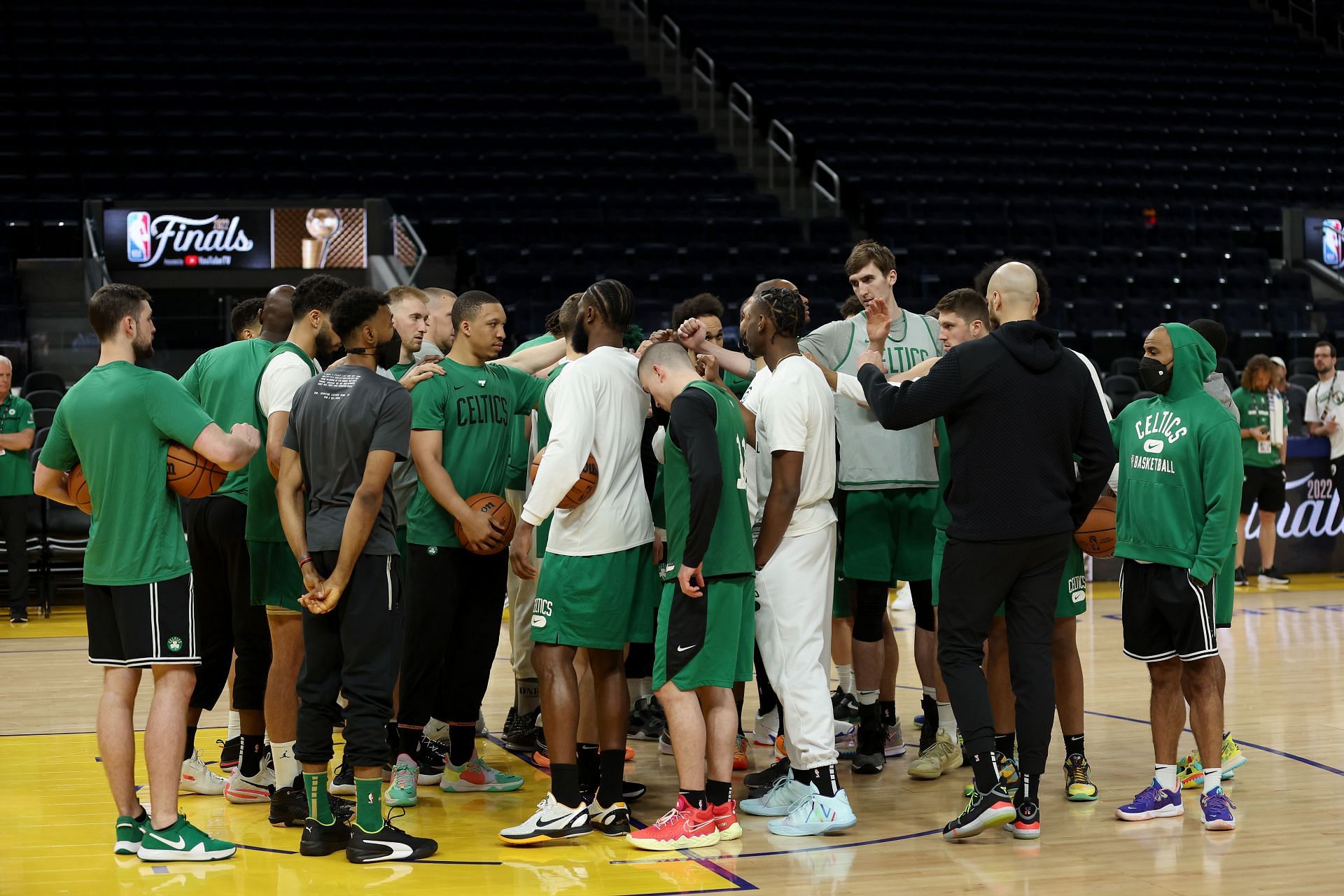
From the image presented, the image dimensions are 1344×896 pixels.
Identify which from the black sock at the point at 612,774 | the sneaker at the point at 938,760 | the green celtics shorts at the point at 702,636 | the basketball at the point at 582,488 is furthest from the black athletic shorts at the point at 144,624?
the sneaker at the point at 938,760

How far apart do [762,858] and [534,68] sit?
16.3 metres

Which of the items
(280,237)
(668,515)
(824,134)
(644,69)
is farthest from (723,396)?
(644,69)

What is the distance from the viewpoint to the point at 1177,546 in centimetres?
459

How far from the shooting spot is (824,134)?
61.5 feet

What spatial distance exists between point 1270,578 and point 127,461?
987 cm

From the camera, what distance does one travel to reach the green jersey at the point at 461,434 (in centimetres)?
483

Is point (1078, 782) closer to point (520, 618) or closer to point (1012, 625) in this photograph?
point (1012, 625)

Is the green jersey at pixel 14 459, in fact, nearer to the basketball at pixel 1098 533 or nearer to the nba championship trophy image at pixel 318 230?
the nba championship trophy image at pixel 318 230

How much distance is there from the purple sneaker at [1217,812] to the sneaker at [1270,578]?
729 centimetres

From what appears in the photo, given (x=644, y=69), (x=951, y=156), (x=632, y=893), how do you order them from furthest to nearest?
(x=644, y=69) → (x=951, y=156) → (x=632, y=893)

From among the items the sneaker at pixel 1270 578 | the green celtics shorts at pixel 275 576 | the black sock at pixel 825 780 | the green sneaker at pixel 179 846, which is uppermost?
the green celtics shorts at pixel 275 576

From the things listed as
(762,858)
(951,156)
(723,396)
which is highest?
(951,156)

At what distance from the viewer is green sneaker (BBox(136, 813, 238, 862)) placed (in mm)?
4160

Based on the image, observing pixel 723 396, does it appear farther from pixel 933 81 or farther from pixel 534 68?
pixel 933 81
